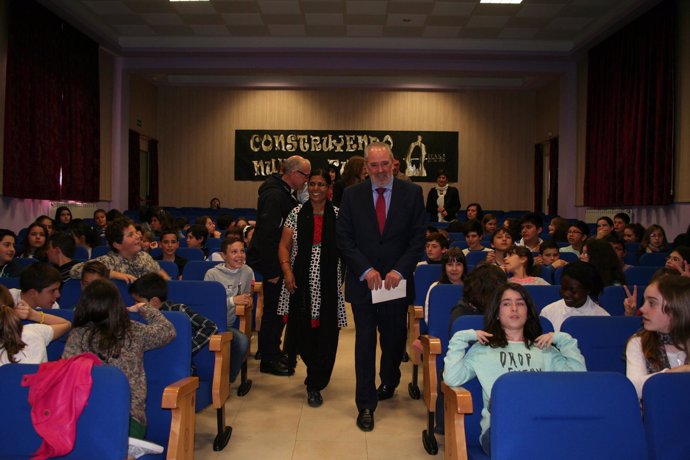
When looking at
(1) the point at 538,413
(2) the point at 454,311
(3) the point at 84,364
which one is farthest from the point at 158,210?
(1) the point at 538,413

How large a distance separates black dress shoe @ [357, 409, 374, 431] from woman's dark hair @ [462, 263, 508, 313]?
914mm

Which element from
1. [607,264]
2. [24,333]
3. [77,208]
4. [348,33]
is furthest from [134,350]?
[348,33]

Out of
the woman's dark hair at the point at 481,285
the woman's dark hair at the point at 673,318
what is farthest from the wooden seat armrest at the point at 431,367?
the woman's dark hair at the point at 673,318

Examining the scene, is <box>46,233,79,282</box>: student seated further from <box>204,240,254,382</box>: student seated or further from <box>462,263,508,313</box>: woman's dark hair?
<box>462,263,508,313</box>: woman's dark hair

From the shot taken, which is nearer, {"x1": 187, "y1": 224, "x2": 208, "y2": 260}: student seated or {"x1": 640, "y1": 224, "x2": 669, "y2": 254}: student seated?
{"x1": 187, "y1": 224, "x2": 208, "y2": 260}: student seated

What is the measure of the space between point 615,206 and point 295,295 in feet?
28.4

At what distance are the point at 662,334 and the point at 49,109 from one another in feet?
34.0

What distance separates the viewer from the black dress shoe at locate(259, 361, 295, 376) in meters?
5.02

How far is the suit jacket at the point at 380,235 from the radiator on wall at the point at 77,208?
8.54 metres

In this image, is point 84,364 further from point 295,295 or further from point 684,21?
point 684,21

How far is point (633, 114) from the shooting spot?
35.0ft

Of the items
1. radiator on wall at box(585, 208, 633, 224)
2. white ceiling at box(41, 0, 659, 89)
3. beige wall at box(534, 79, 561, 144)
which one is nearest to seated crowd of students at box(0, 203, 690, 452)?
radiator on wall at box(585, 208, 633, 224)

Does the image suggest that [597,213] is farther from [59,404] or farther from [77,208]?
[59,404]

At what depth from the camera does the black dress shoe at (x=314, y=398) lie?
4.30 metres
